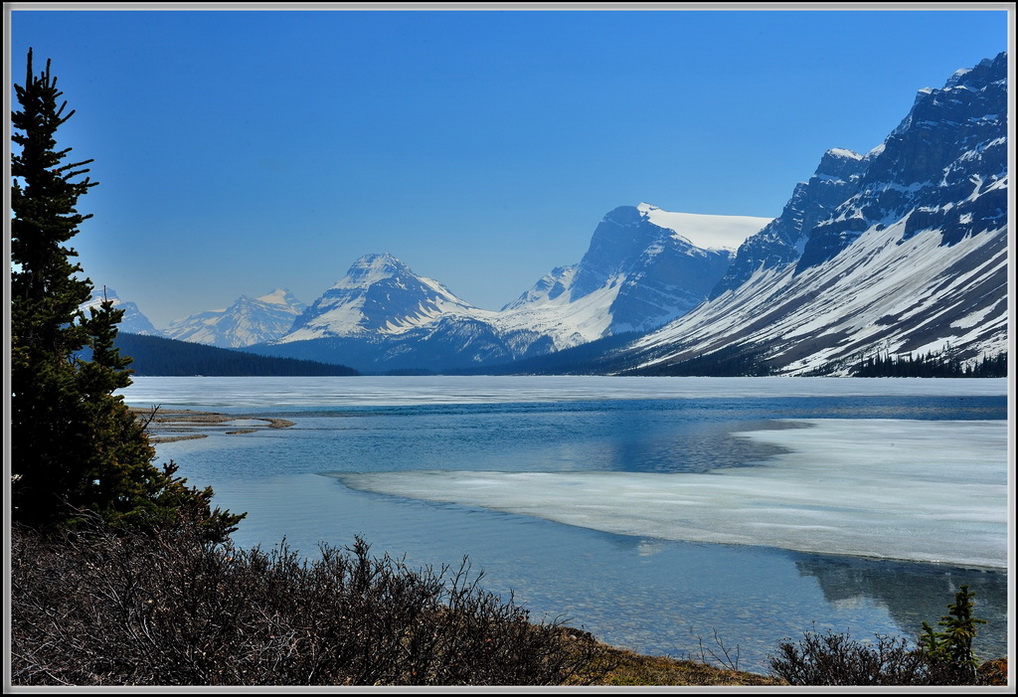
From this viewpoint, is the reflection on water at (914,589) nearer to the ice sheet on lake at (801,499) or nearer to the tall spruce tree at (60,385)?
the ice sheet on lake at (801,499)

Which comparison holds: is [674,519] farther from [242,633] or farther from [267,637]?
[242,633]

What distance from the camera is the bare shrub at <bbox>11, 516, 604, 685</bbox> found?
30.0 feet

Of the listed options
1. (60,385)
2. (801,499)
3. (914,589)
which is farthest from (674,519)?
(60,385)

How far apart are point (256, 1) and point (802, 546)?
21.2m

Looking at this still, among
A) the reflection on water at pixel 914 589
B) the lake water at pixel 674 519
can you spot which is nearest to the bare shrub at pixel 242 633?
the lake water at pixel 674 519

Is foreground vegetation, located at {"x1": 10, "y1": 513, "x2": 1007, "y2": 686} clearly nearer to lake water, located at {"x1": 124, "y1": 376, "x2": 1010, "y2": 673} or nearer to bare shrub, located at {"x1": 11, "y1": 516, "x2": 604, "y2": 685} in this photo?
bare shrub, located at {"x1": 11, "y1": 516, "x2": 604, "y2": 685}

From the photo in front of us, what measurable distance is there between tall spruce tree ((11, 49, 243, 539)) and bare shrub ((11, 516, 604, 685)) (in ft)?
21.2

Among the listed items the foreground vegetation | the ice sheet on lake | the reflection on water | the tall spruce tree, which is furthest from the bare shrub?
the ice sheet on lake

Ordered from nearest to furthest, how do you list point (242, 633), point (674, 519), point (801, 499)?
point (242, 633) < point (674, 519) < point (801, 499)

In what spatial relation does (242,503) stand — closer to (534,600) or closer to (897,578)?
(534,600)

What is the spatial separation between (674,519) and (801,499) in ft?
24.7

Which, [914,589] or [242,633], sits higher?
[242,633]

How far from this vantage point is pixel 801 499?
108 feet

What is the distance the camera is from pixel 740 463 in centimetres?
4575
